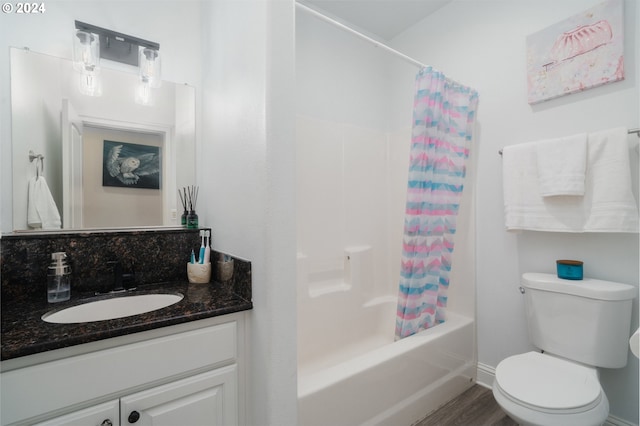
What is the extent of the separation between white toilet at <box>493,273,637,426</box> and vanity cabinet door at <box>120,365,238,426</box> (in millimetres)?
1139

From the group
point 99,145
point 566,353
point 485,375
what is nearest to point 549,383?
point 566,353

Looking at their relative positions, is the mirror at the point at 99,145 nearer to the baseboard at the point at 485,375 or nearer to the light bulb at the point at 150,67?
the light bulb at the point at 150,67

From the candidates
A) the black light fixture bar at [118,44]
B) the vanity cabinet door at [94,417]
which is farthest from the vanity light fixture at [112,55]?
the vanity cabinet door at [94,417]

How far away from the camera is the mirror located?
1.31 meters

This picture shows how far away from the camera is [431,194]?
6.08 feet

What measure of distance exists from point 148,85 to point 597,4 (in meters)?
2.40

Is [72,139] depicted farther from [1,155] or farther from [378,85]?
[378,85]

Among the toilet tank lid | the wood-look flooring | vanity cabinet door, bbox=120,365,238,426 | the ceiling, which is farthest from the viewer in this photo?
the ceiling

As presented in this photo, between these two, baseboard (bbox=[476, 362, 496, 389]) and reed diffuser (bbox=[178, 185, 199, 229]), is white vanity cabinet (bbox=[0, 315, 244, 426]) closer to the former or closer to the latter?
reed diffuser (bbox=[178, 185, 199, 229])

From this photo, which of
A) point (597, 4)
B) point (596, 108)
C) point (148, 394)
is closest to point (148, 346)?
Result: point (148, 394)

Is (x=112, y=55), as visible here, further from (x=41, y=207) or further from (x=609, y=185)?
(x=609, y=185)

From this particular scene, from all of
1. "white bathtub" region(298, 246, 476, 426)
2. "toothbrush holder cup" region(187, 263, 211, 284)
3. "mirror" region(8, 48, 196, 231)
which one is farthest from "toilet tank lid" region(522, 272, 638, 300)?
"mirror" region(8, 48, 196, 231)

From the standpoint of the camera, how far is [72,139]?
1406 mm

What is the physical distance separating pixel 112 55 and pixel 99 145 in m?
0.46
